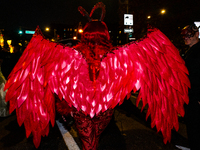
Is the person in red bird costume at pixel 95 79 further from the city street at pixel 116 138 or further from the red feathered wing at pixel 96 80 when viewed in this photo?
the city street at pixel 116 138

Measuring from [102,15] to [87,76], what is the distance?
73 centimetres

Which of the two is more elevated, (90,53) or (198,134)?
(90,53)

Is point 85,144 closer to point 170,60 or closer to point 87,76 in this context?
point 87,76

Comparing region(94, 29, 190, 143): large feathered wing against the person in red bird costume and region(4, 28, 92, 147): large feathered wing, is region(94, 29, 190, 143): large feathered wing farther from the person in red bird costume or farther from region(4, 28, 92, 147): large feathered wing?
region(4, 28, 92, 147): large feathered wing

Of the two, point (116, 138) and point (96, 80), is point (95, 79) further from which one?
point (116, 138)

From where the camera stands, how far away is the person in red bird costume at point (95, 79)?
112 cm

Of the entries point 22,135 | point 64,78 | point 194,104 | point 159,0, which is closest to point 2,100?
point 22,135

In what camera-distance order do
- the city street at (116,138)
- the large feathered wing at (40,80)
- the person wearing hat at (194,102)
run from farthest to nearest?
the city street at (116,138) → the person wearing hat at (194,102) → the large feathered wing at (40,80)

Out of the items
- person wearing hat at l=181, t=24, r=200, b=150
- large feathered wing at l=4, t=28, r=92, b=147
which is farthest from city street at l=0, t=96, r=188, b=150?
large feathered wing at l=4, t=28, r=92, b=147

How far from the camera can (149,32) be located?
118 centimetres

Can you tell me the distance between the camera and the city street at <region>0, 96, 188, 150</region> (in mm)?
2305

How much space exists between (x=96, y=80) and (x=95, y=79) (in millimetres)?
13

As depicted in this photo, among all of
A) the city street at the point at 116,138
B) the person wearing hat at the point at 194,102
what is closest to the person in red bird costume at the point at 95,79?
the person wearing hat at the point at 194,102

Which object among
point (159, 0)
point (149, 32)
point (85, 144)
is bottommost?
point (85, 144)
